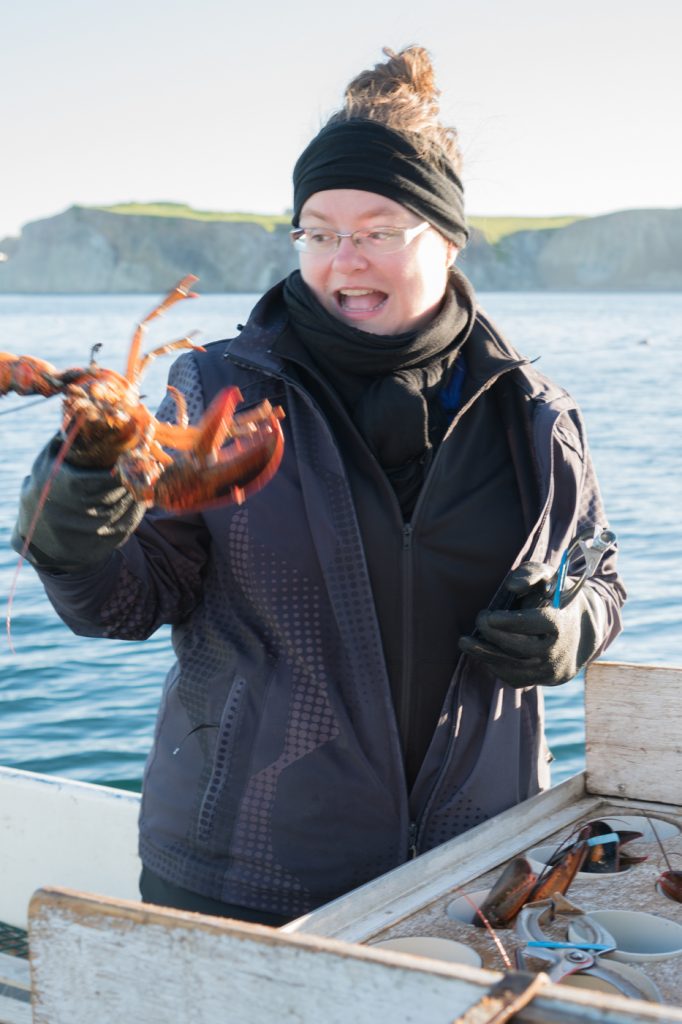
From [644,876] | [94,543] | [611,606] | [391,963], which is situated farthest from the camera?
[611,606]

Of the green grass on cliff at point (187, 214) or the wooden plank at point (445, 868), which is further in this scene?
the green grass on cliff at point (187, 214)

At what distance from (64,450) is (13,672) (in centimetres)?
757

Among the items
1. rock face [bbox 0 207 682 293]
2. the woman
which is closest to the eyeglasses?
the woman

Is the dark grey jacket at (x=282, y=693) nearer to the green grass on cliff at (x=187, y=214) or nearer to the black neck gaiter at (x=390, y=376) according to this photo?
the black neck gaiter at (x=390, y=376)

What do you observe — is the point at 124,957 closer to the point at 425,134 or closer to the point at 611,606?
the point at 611,606

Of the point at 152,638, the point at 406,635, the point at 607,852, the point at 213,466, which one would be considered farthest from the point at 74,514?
the point at 152,638

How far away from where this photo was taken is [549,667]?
2398mm

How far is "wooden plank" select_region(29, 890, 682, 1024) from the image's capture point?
1366mm

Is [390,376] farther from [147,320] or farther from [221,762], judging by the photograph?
[221,762]

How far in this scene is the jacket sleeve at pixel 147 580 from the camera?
90.5 inches

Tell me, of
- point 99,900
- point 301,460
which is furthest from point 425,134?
point 99,900

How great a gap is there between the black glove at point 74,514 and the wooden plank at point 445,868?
0.69 metres

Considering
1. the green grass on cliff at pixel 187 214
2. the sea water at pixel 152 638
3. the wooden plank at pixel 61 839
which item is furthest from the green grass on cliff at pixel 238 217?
the wooden plank at pixel 61 839

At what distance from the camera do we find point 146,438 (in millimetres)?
2023
